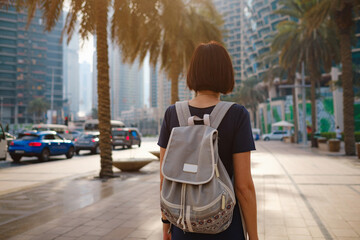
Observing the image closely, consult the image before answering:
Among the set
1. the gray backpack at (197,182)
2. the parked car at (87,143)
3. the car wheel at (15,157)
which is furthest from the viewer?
the parked car at (87,143)

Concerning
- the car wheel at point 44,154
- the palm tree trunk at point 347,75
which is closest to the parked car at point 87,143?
the car wheel at point 44,154

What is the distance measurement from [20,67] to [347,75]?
352 ft

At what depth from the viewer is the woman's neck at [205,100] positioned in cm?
172

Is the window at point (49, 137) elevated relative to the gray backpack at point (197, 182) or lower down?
lower down

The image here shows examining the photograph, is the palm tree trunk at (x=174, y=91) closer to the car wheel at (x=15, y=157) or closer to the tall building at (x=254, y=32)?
the car wheel at (x=15, y=157)

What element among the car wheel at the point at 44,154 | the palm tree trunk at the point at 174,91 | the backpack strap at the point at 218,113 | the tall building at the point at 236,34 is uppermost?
the tall building at the point at 236,34

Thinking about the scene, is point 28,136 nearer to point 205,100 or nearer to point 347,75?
point 347,75

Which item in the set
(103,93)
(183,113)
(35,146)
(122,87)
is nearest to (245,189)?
(183,113)

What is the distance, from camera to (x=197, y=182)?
4.72 ft

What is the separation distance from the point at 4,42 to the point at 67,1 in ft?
346

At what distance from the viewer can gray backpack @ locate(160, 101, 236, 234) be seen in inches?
56.2

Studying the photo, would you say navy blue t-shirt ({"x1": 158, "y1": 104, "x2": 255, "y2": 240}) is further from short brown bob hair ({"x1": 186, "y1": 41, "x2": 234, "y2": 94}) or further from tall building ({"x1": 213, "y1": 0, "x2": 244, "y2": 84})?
tall building ({"x1": 213, "y1": 0, "x2": 244, "y2": 84})

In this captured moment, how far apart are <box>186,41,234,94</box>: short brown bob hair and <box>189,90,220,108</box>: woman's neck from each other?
0.08ft

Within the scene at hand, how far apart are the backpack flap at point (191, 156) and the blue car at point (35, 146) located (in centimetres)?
1589
